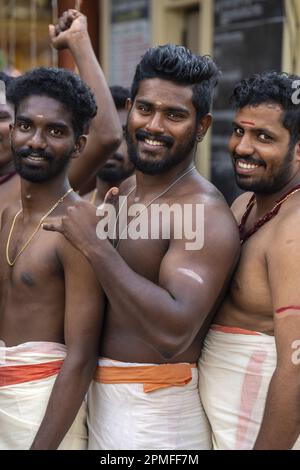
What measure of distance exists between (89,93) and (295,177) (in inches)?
32.3

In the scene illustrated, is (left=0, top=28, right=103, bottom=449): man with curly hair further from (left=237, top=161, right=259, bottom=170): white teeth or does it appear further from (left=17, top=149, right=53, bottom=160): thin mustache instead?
(left=237, top=161, right=259, bottom=170): white teeth

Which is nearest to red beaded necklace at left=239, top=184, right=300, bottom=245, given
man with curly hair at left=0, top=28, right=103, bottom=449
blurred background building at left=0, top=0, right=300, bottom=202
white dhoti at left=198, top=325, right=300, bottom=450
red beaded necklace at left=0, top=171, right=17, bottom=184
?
white dhoti at left=198, top=325, right=300, bottom=450

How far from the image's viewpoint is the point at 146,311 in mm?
2312

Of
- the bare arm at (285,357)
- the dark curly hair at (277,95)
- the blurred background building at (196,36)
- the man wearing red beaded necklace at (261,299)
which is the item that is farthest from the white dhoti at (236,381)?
the blurred background building at (196,36)

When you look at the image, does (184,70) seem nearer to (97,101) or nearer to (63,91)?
(63,91)

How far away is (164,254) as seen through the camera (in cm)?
260

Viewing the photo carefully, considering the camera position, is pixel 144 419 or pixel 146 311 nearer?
pixel 146 311

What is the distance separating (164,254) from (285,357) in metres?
0.52

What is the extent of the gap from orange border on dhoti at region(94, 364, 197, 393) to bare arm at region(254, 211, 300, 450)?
0.34 m

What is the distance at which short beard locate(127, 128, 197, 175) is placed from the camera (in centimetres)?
265

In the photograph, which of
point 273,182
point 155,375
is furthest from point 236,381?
point 273,182
